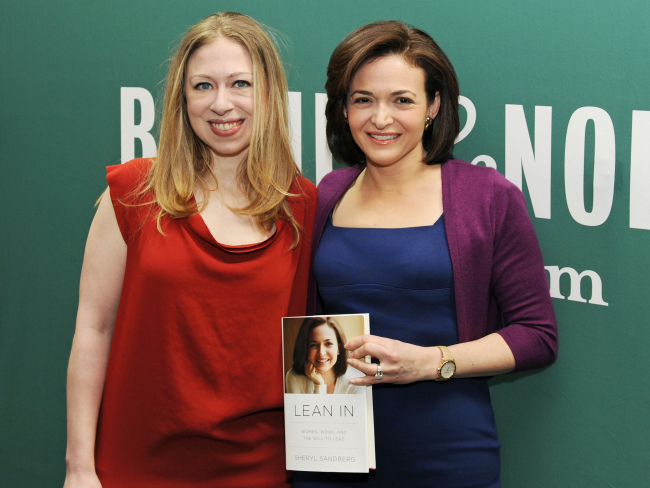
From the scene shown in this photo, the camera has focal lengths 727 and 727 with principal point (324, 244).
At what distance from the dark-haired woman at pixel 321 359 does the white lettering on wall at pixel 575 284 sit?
0.74 m

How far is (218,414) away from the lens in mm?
1785

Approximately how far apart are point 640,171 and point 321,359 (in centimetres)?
99

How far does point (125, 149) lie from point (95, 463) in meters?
1.20

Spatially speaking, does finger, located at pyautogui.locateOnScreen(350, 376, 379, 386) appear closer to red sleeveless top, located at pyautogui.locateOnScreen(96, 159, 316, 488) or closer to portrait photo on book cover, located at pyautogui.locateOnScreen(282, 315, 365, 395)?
portrait photo on book cover, located at pyautogui.locateOnScreen(282, 315, 365, 395)

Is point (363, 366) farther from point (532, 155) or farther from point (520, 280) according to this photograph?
point (532, 155)

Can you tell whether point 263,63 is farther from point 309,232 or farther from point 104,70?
point 104,70

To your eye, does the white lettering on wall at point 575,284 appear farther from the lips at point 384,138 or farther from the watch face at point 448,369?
the lips at point 384,138

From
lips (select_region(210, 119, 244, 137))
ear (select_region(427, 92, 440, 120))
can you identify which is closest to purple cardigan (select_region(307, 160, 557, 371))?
ear (select_region(427, 92, 440, 120))

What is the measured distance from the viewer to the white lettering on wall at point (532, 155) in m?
2.11

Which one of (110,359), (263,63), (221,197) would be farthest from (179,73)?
(110,359)

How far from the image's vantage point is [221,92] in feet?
6.02

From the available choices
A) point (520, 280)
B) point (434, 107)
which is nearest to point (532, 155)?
point (434, 107)

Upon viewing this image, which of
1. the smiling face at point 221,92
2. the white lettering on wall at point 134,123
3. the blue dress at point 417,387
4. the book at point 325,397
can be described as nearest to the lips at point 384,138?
the blue dress at point 417,387

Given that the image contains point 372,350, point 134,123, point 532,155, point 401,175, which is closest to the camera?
point 372,350
